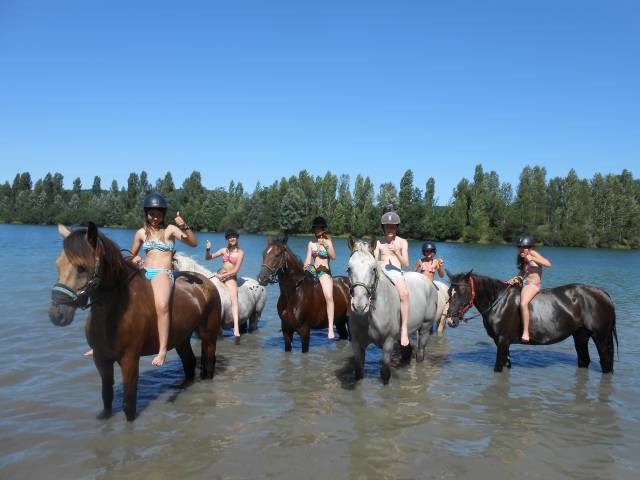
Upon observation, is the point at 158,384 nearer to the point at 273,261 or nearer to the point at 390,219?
the point at 273,261

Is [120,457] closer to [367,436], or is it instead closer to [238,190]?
[367,436]

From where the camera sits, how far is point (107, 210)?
4031 inches

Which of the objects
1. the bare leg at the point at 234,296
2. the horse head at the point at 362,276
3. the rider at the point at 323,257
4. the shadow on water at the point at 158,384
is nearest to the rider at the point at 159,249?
the shadow on water at the point at 158,384

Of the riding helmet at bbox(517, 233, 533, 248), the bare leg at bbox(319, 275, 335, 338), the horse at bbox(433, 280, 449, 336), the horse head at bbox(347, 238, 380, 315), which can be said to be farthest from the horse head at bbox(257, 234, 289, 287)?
the riding helmet at bbox(517, 233, 533, 248)

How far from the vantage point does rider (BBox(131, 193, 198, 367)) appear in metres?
5.72

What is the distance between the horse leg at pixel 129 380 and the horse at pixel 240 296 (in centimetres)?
411

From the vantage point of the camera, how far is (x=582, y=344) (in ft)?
30.5

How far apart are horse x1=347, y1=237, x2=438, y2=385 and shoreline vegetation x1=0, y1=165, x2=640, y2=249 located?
71832mm

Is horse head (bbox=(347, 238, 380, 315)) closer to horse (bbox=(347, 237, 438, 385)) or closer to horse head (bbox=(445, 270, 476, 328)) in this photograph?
horse (bbox=(347, 237, 438, 385))

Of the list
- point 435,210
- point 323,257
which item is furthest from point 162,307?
point 435,210

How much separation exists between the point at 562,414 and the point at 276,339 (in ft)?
22.0

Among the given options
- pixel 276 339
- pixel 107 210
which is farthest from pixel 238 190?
pixel 276 339

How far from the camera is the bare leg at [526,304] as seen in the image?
8491 millimetres

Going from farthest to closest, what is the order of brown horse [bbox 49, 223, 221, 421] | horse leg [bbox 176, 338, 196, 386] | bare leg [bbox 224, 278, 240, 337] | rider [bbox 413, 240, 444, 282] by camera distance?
1. rider [bbox 413, 240, 444, 282]
2. bare leg [bbox 224, 278, 240, 337]
3. horse leg [bbox 176, 338, 196, 386]
4. brown horse [bbox 49, 223, 221, 421]
